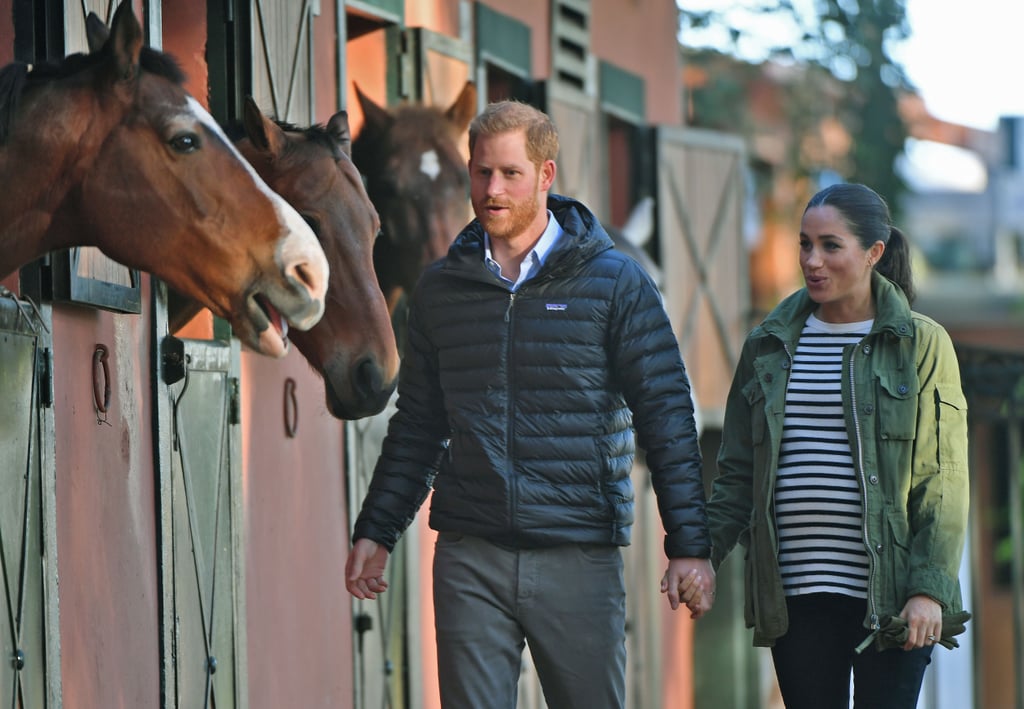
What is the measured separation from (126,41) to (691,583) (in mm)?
1677

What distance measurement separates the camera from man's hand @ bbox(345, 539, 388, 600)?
4.36 m

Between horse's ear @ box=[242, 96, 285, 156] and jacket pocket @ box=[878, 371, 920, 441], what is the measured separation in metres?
2.24

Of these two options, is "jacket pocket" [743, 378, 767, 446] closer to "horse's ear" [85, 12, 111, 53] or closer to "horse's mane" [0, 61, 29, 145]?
"horse's ear" [85, 12, 111, 53]

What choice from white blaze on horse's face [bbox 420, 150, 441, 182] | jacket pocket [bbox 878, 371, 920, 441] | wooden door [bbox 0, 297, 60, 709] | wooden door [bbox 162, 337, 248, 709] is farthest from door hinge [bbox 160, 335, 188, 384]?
jacket pocket [bbox 878, 371, 920, 441]

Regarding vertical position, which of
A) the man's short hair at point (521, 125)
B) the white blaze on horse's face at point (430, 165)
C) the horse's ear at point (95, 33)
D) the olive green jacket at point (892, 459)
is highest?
the white blaze on horse's face at point (430, 165)

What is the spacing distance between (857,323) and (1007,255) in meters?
28.9

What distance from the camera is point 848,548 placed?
4238mm

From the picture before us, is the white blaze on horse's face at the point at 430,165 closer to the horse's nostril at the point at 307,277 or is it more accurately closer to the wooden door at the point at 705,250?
the horse's nostril at the point at 307,277

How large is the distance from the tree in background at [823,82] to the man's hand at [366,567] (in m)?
12.8

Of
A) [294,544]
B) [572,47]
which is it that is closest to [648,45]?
[572,47]

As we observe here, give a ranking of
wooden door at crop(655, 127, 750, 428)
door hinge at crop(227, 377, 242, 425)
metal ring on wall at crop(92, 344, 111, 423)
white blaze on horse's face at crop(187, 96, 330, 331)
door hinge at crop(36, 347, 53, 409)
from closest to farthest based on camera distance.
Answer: white blaze on horse's face at crop(187, 96, 330, 331)
door hinge at crop(36, 347, 53, 409)
metal ring on wall at crop(92, 344, 111, 423)
door hinge at crop(227, 377, 242, 425)
wooden door at crop(655, 127, 750, 428)

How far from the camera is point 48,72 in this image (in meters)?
4.01

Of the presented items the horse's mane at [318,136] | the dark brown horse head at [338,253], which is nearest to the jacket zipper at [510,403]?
the dark brown horse head at [338,253]

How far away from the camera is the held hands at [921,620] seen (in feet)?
13.5
